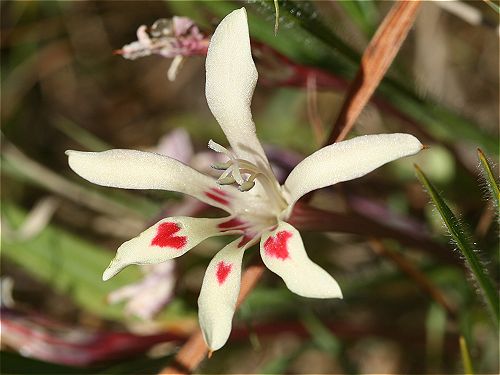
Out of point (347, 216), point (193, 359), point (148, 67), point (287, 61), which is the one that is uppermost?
point (287, 61)

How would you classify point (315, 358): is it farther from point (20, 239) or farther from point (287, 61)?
point (287, 61)

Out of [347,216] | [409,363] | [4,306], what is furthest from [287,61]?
[409,363]

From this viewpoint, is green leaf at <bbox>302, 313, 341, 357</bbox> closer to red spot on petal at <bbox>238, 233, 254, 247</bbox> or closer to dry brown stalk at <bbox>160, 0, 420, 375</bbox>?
dry brown stalk at <bbox>160, 0, 420, 375</bbox>

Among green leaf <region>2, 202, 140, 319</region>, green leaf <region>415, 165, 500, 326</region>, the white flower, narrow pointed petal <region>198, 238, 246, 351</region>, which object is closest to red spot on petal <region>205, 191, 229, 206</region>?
the white flower

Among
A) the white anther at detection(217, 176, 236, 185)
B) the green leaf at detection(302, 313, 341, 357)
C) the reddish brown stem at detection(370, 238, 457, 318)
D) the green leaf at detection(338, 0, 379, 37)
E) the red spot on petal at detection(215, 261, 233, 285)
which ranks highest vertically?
the green leaf at detection(338, 0, 379, 37)

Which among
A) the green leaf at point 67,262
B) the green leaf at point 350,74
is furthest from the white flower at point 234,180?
the green leaf at point 67,262

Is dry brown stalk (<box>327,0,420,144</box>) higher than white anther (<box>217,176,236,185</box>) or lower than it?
higher
